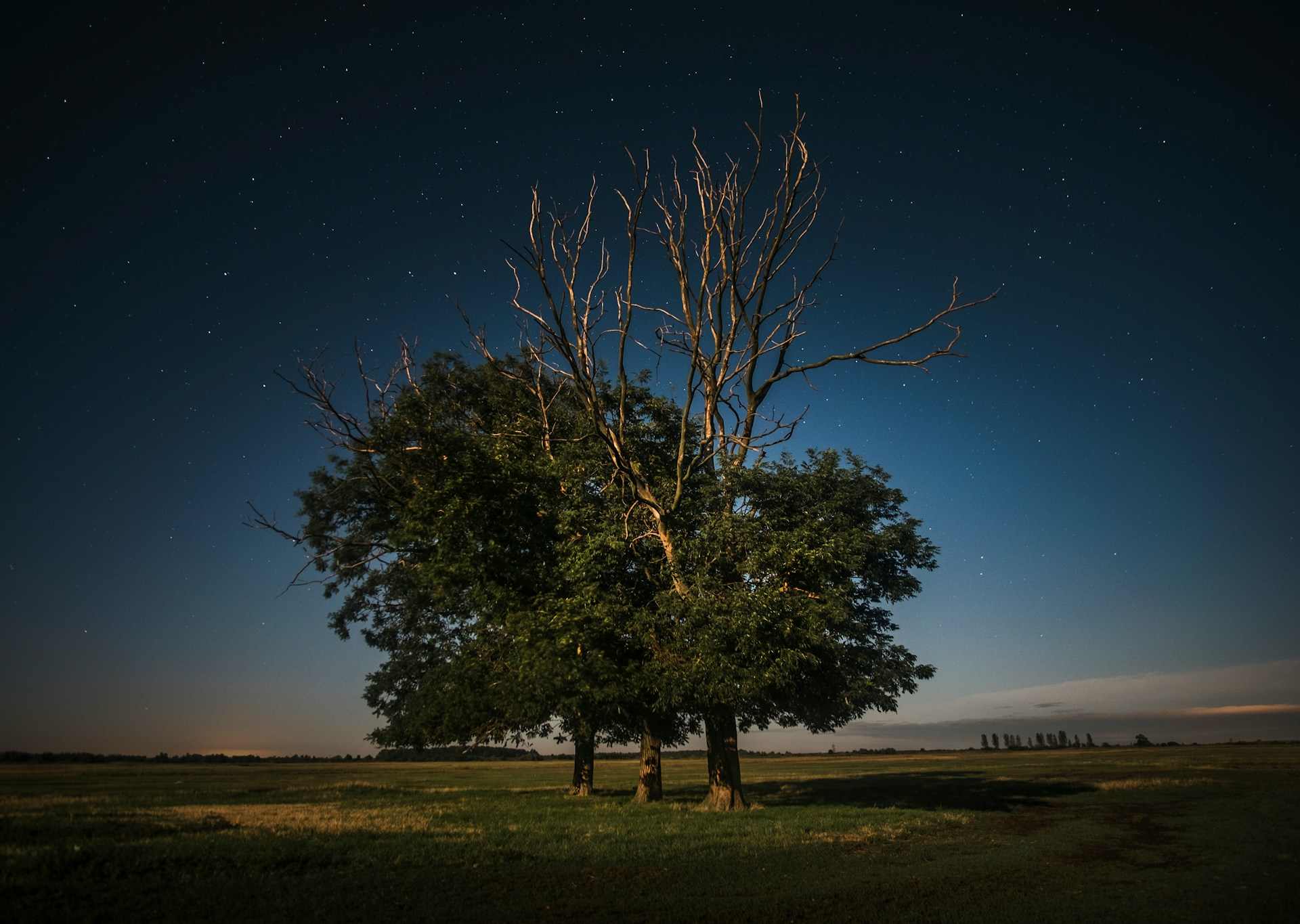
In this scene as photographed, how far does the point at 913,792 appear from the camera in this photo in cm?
3794

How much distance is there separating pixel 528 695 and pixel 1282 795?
34559 millimetres

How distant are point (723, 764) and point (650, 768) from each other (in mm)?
6409

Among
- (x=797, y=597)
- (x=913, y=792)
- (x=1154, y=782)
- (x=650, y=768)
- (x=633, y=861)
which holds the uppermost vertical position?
(x=797, y=597)

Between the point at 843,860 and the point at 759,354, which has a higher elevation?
the point at 759,354

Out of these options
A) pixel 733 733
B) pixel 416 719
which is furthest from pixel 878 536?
pixel 416 719

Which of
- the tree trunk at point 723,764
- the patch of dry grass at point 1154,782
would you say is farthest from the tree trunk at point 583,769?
the patch of dry grass at point 1154,782

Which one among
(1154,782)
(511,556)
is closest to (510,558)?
(511,556)

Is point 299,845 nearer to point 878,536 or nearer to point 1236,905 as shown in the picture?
point 1236,905

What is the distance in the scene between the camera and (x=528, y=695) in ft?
76.2

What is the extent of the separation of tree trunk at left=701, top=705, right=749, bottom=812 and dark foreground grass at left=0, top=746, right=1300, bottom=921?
3.93 feet

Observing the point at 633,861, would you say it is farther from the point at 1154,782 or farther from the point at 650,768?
the point at 1154,782

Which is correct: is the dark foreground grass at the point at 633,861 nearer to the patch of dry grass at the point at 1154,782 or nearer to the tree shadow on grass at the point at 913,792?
the tree shadow on grass at the point at 913,792

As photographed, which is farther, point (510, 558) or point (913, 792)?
point (913, 792)

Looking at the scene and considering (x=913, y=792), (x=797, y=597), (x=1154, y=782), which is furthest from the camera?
(x=1154, y=782)
